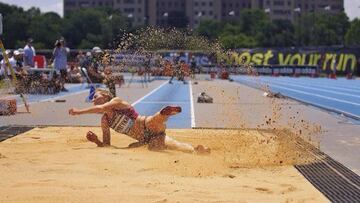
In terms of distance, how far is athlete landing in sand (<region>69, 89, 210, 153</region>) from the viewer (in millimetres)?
8734

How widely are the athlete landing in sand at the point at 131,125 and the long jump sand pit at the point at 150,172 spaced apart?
197 millimetres

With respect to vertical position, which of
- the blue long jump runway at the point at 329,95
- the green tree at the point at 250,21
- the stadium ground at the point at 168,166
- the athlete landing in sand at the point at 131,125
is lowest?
the blue long jump runway at the point at 329,95

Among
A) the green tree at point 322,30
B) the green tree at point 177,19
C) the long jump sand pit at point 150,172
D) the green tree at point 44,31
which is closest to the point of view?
the long jump sand pit at point 150,172

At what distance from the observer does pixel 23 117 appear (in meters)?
13.4

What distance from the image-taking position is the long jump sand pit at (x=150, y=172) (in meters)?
5.91

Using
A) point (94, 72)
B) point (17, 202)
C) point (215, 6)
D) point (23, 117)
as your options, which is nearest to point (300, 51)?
point (94, 72)

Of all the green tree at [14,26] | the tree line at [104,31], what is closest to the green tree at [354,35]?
the tree line at [104,31]

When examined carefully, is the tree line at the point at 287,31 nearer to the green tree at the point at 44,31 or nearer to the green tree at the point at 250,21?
the green tree at the point at 250,21

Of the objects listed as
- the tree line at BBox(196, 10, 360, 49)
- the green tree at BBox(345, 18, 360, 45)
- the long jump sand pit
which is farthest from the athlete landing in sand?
the green tree at BBox(345, 18, 360, 45)

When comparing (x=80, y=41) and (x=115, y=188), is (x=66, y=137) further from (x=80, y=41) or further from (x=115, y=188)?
(x=80, y=41)

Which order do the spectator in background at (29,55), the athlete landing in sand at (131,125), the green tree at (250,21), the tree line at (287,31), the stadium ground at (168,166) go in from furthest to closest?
the green tree at (250,21) → the tree line at (287,31) → the spectator in background at (29,55) → the athlete landing in sand at (131,125) → the stadium ground at (168,166)

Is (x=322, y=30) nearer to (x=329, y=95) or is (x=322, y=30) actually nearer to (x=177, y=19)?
(x=177, y=19)

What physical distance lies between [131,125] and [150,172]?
2007mm

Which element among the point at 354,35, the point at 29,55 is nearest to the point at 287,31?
the point at 354,35
